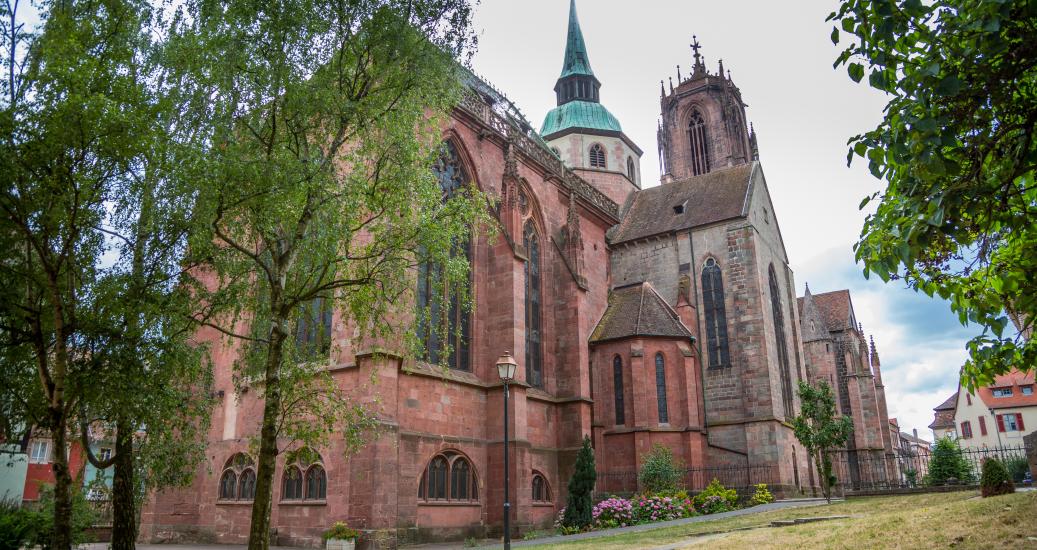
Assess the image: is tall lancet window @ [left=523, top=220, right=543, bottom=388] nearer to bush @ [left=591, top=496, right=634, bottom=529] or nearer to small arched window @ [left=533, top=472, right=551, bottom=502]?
small arched window @ [left=533, top=472, right=551, bottom=502]

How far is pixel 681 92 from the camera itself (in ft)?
162

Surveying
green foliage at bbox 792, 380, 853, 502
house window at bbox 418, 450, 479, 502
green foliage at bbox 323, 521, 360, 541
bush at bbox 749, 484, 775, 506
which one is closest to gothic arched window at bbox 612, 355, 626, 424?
bush at bbox 749, 484, 775, 506

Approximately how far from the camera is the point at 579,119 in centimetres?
4703

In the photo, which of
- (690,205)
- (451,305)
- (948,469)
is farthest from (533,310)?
(948,469)

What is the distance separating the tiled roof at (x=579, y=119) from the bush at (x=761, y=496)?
2680 cm

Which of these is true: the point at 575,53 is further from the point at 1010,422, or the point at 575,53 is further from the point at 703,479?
the point at 1010,422

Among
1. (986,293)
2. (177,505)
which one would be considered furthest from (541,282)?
(986,293)

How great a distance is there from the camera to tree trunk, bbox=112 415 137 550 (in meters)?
12.0

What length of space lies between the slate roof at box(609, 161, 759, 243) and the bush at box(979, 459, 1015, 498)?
19432 millimetres

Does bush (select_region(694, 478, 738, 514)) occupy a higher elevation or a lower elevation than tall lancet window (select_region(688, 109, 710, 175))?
lower

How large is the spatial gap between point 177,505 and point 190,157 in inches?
553

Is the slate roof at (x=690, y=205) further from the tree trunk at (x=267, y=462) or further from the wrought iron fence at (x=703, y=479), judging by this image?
the tree trunk at (x=267, y=462)

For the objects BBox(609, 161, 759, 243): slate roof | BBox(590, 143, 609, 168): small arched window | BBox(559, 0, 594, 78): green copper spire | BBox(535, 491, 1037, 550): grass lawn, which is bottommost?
BBox(535, 491, 1037, 550): grass lawn

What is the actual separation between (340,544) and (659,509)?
37.0 ft
